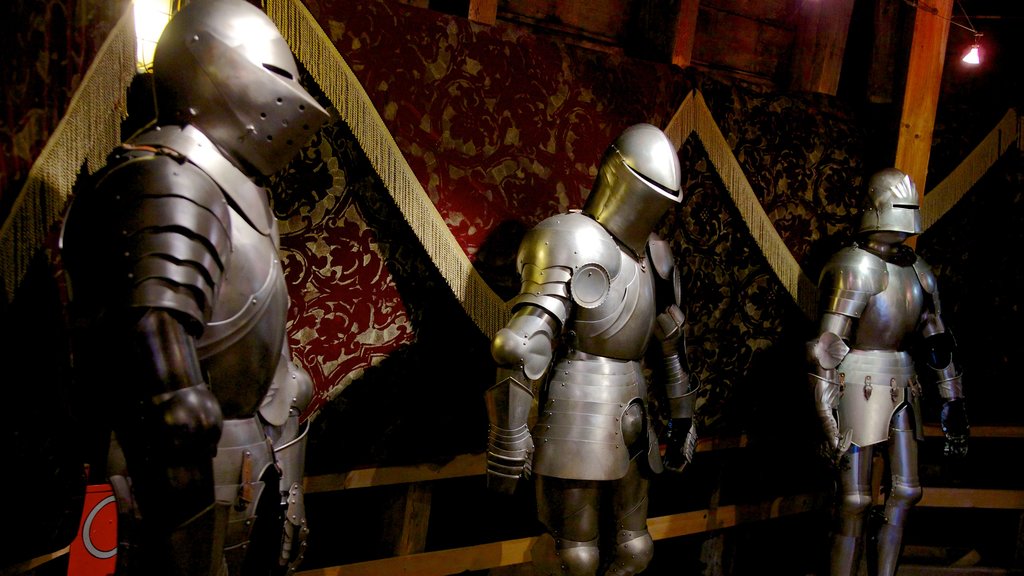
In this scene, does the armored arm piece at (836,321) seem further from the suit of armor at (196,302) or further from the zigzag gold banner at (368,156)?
the suit of armor at (196,302)

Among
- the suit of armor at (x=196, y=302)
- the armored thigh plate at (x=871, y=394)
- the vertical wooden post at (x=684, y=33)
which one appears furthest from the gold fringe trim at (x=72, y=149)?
the armored thigh plate at (x=871, y=394)

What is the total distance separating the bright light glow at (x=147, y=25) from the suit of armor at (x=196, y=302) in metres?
0.39

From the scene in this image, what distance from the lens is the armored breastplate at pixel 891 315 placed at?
2941 mm

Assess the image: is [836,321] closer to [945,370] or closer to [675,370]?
[945,370]

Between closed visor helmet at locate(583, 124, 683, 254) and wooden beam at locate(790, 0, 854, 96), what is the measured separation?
5.16 feet

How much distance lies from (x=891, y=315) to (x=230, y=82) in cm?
244

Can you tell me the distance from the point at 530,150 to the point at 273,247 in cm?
121

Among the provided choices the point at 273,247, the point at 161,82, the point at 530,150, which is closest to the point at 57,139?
the point at 161,82

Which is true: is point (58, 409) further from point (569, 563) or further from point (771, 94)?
point (771, 94)

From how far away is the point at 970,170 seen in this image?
3.48 metres

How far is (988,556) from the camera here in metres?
3.82

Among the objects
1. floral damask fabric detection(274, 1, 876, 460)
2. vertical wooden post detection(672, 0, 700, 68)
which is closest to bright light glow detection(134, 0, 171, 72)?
floral damask fabric detection(274, 1, 876, 460)

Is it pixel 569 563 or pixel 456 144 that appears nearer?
pixel 569 563

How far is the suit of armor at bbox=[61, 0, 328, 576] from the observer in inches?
53.2
